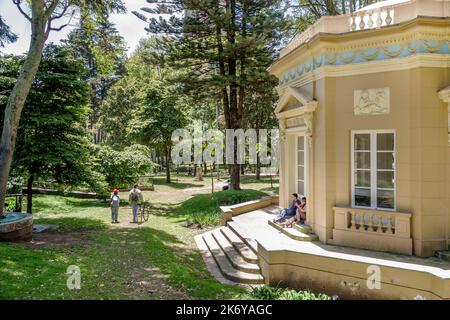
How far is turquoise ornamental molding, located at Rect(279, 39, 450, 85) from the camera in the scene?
814 centimetres

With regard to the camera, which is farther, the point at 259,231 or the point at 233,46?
the point at 233,46

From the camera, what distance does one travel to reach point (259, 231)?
10.9 m

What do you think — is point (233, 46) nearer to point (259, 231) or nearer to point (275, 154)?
point (259, 231)

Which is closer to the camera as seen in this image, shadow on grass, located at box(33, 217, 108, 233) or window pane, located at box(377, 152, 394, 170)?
window pane, located at box(377, 152, 394, 170)

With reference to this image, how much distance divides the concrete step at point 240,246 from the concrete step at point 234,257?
10 cm

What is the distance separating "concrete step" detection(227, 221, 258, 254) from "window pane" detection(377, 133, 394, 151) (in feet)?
13.9

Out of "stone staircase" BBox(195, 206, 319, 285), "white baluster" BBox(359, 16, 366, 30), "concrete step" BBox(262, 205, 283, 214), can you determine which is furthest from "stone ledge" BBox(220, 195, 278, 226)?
"white baluster" BBox(359, 16, 366, 30)

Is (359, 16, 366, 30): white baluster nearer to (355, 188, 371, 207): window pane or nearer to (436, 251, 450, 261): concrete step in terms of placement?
(355, 188, 371, 207): window pane

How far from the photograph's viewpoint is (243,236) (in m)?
10.6

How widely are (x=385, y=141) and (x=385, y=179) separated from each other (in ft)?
3.18

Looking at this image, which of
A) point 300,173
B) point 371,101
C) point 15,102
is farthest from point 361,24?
point 15,102

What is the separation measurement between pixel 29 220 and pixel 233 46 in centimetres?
1212
